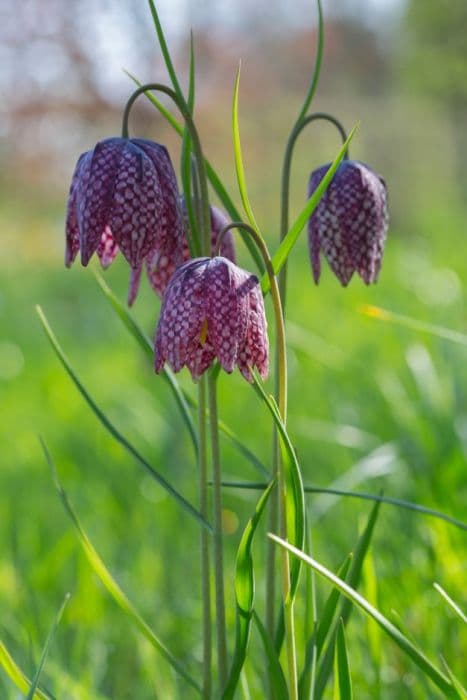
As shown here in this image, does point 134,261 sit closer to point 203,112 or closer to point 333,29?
point 203,112

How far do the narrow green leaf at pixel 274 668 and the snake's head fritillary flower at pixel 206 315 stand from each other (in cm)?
25

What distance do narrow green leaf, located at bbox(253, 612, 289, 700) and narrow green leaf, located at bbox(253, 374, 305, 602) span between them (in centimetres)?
6

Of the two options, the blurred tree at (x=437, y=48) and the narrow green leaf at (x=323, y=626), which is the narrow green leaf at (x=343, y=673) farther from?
the blurred tree at (x=437, y=48)

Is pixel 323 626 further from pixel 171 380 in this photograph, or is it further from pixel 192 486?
pixel 192 486

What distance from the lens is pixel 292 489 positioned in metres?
0.95

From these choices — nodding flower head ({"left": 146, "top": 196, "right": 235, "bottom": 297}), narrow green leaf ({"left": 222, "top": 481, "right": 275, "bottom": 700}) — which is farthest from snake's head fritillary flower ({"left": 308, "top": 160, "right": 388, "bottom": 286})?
narrow green leaf ({"left": 222, "top": 481, "right": 275, "bottom": 700})

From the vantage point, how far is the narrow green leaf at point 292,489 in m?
0.89

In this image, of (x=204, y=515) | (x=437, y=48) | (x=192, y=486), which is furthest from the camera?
Result: (x=437, y=48)

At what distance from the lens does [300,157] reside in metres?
15.6

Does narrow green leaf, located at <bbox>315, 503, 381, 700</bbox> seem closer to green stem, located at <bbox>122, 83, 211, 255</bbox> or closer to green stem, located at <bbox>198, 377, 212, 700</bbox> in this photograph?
green stem, located at <bbox>198, 377, 212, 700</bbox>

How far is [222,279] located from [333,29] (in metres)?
14.8

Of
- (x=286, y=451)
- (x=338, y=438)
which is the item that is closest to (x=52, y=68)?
(x=338, y=438)

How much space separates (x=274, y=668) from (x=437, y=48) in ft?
40.5

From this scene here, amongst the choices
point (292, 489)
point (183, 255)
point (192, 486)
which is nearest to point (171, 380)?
point (183, 255)
